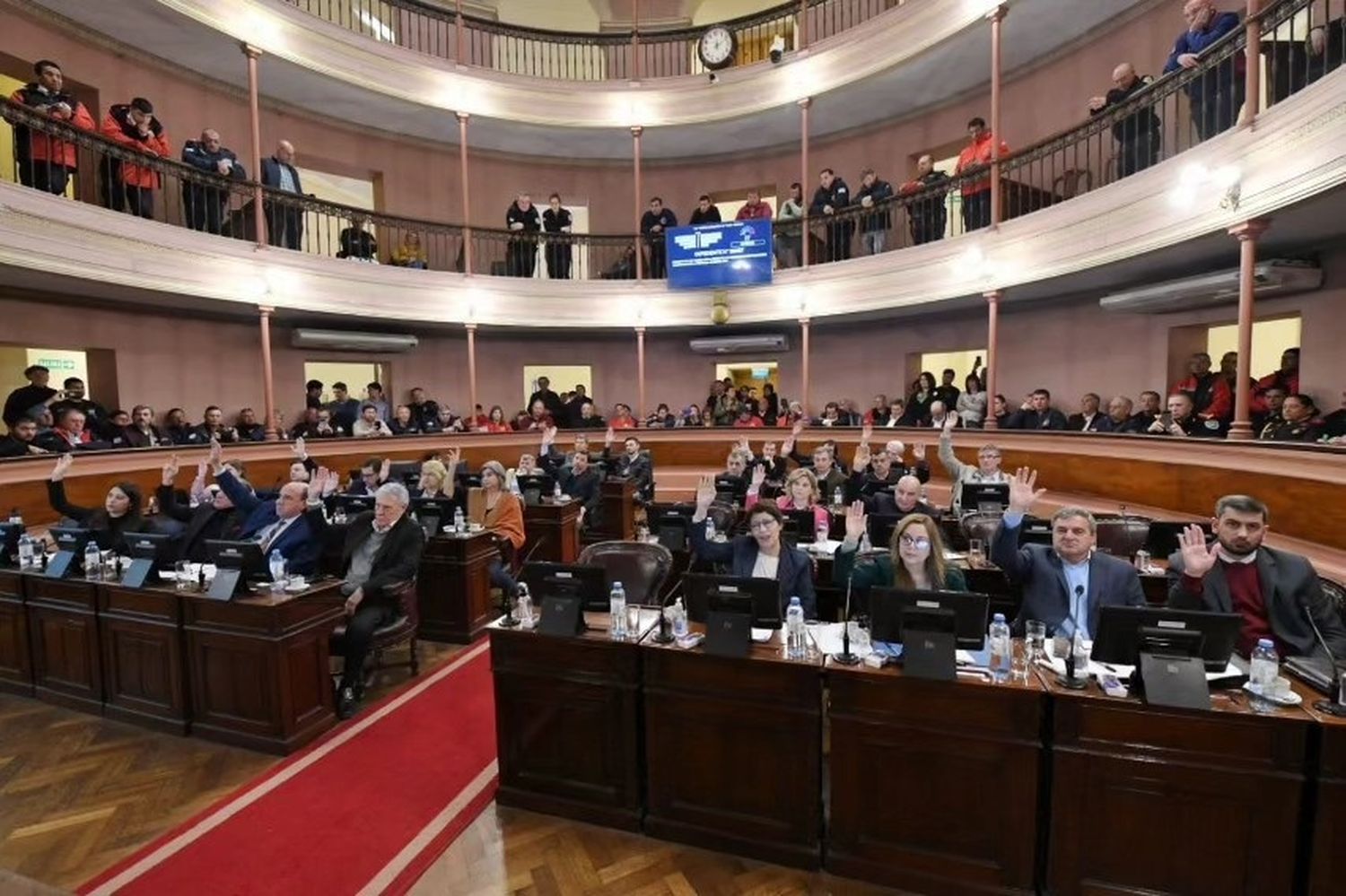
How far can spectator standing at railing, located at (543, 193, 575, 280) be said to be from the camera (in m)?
12.4

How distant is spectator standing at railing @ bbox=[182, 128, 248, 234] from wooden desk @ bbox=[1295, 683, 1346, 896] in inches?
434

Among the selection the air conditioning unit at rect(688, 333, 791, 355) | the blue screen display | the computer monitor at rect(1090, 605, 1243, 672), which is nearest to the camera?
the computer monitor at rect(1090, 605, 1243, 672)

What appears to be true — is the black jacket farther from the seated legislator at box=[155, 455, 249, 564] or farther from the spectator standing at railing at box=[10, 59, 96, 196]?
the spectator standing at railing at box=[10, 59, 96, 196]

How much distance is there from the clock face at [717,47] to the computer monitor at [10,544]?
11430mm

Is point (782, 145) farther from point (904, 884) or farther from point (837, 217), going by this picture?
point (904, 884)

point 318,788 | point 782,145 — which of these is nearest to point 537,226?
point 782,145

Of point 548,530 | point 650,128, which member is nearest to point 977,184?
point 650,128

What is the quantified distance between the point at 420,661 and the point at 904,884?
3.74 metres

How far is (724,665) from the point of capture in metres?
2.76

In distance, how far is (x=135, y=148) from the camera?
758 cm

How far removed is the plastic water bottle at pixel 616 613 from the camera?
118 inches

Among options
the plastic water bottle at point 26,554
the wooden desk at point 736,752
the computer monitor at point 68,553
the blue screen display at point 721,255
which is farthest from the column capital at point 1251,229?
the plastic water bottle at point 26,554

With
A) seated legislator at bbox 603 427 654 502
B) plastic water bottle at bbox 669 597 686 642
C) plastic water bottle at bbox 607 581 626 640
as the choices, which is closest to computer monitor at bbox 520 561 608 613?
plastic water bottle at bbox 607 581 626 640

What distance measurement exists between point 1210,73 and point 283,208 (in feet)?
36.4
